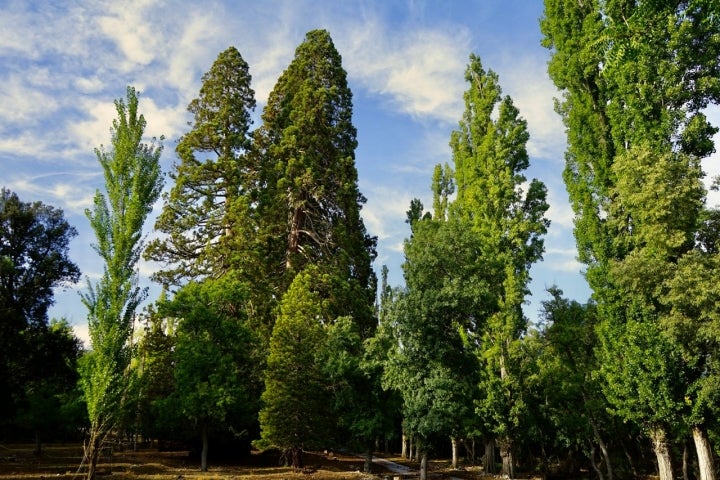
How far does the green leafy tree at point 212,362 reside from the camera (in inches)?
904

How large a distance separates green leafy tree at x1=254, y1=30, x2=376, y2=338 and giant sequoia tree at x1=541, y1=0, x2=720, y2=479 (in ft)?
50.2

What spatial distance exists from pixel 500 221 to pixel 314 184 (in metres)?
14.3

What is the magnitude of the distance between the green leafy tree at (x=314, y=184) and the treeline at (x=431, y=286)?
17 cm

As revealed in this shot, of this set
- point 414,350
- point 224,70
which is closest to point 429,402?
point 414,350

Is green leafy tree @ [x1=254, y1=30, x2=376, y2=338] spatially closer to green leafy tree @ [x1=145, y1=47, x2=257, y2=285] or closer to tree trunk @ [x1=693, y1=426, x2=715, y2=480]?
green leafy tree @ [x1=145, y1=47, x2=257, y2=285]

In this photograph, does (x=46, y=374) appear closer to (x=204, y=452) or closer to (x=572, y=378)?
(x=204, y=452)

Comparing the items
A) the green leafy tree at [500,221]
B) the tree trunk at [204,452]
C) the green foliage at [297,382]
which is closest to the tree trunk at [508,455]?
the green leafy tree at [500,221]

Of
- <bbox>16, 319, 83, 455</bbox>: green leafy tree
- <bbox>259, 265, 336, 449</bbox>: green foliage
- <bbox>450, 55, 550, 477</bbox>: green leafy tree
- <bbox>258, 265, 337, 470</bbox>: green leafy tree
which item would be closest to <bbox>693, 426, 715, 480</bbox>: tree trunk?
<bbox>450, 55, 550, 477</bbox>: green leafy tree

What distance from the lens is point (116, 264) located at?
17516 millimetres

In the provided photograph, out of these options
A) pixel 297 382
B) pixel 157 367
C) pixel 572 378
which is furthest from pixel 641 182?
pixel 157 367

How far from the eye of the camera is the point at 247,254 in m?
30.3

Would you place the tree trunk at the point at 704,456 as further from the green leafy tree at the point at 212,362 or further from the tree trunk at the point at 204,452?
the tree trunk at the point at 204,452

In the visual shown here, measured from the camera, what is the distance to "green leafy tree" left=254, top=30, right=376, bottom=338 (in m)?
33.1

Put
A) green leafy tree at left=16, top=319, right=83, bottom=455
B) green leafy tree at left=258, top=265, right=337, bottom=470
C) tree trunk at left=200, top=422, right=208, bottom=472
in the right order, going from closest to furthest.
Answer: tree trunk at left=200, top=422, right=208, bottom=472, green leafy tree at left=258, top=265, right=337, bottom=470, green leafy tree at left=16, top=319, right=83, bottom=455
